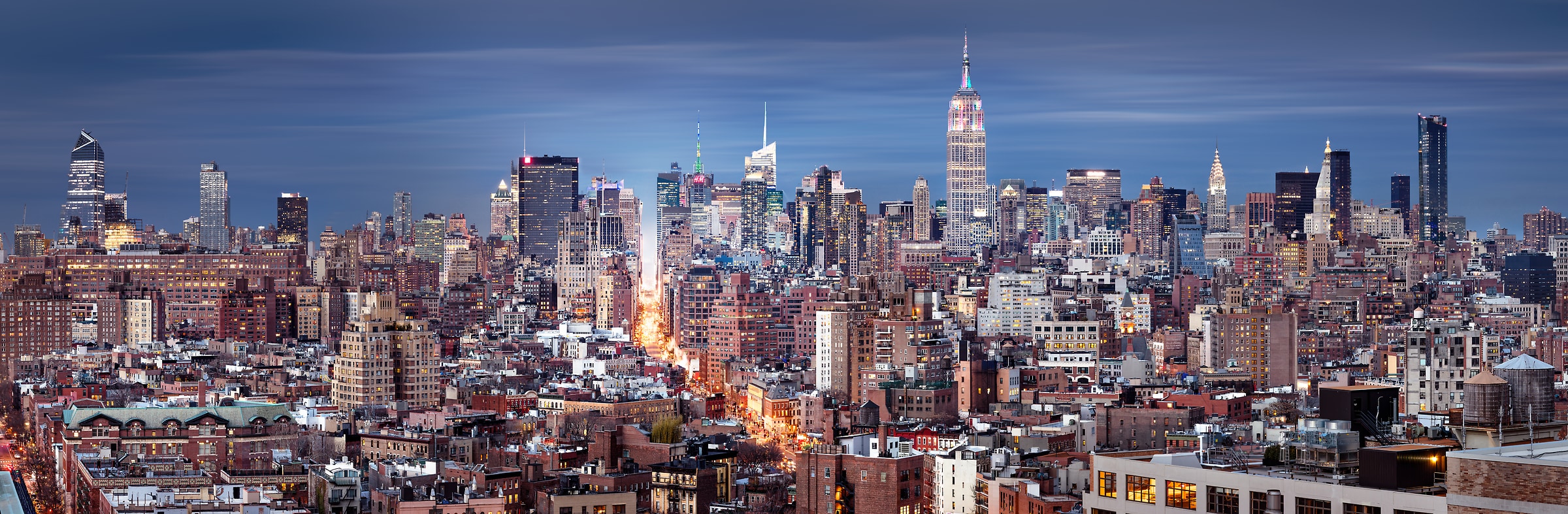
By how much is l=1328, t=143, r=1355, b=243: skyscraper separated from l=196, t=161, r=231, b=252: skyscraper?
8333 cm

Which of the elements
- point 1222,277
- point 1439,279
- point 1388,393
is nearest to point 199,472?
point 1388,393

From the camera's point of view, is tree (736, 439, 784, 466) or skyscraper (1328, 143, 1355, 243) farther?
skyscraper (1328, 143, 1355, 243)

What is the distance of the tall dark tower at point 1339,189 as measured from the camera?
17088 cm

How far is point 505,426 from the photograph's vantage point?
208 feet

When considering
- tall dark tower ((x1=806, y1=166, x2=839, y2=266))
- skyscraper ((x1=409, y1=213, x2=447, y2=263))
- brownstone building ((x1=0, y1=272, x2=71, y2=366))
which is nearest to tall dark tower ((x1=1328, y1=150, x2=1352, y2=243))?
tall dark tower ((x1=806, y1=166, x2=839, y2=266))

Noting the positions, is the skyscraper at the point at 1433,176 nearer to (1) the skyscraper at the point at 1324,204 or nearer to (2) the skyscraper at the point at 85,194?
(1) the skyscraper at the point at 1324,204

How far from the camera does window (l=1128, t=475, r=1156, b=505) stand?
64.2 ft

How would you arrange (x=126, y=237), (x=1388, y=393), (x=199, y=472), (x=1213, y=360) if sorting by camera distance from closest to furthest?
(x=1388, y=393)
(x=199, y=472)
(x=1213, y=360)
(x=126, y=237)

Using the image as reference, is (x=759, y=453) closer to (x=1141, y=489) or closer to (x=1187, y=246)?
(x=1141, y=489)

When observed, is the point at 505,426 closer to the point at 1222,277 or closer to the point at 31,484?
the point at 31,484

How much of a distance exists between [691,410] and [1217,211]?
421ft

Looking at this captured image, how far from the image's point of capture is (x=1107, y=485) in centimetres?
2016

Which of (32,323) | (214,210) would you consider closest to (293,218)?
(214,210)

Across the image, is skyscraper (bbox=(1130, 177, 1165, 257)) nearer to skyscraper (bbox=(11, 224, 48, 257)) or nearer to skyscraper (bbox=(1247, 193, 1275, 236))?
skyscraper (bbox=(1247, 193, 1275, 236))
